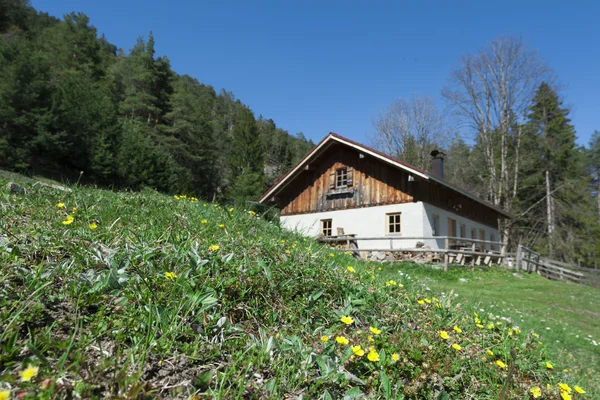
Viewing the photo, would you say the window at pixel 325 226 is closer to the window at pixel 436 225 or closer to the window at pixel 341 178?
the window at pixel 341 178

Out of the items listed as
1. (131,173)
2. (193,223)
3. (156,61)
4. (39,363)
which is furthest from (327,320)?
(156,61)

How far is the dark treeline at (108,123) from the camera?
23.3 metres

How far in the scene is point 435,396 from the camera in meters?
1.86

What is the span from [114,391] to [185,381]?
286 millimetres

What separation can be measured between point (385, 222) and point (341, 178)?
3.86 m

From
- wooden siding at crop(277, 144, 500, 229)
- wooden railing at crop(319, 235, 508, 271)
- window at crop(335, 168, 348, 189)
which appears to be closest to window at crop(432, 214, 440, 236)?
wooden railing at crop(319, 235, 508, 271)

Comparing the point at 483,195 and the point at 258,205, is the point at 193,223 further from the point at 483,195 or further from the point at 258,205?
the point at 483,195

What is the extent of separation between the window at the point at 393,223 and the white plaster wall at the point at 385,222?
0.70ft

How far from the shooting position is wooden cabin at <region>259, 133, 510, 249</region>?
16.0 meters

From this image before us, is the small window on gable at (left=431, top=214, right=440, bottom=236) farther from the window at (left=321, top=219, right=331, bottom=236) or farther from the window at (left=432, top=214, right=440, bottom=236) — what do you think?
the window at (left=321, top=219, right=331, bottom=236)

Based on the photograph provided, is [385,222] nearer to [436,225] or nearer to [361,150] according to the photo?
[436,225]

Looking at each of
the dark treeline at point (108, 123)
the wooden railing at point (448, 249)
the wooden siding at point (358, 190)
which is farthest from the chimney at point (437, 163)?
the dark treeline at point (108, 123)

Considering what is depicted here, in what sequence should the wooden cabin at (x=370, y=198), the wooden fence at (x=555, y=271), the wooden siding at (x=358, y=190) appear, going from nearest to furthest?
the wooden cabin at (x=370, y=198)
the wooden siding at (x=358, y=190)
the wooden fence at (x=555, y=271)

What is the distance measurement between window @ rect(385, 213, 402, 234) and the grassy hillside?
13653 millimetres
